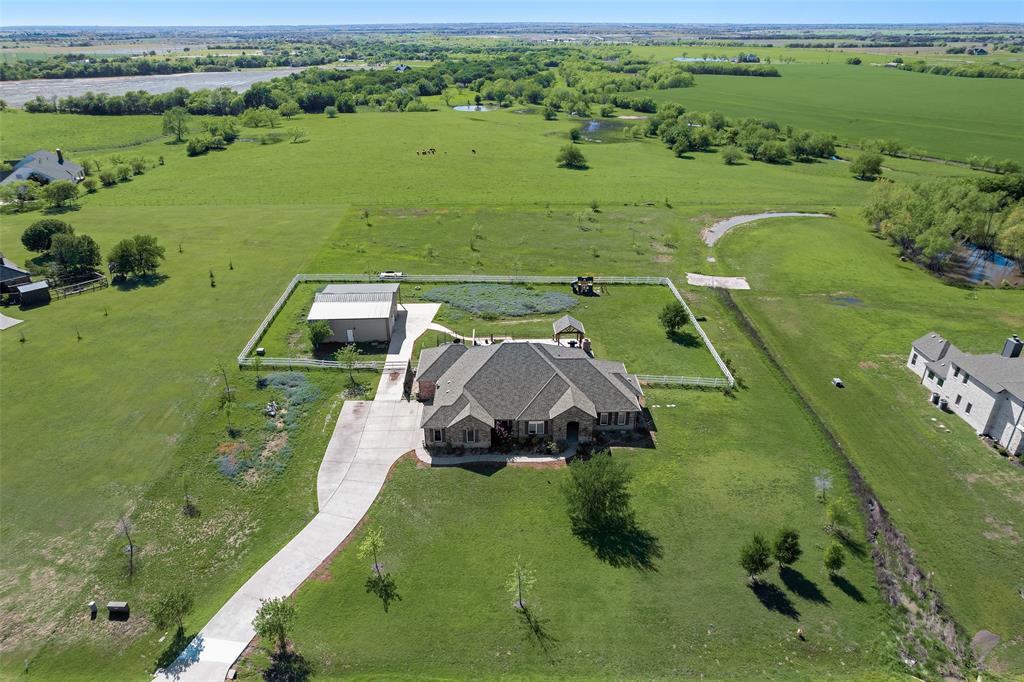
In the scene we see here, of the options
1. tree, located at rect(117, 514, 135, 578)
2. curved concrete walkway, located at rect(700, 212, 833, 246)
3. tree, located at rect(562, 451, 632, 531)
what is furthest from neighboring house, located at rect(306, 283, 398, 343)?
curved concrete walkway, located at rect(700, 212, 833, 246)

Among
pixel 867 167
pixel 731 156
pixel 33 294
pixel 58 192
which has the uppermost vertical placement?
pixel 867 167

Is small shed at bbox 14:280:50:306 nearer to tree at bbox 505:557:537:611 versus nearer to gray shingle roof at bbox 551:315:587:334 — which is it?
gray shingle roof at bbox 551:315:587:334

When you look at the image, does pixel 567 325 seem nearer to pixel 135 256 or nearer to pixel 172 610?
pixel 172 610

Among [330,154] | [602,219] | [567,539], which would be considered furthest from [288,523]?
[330,154]

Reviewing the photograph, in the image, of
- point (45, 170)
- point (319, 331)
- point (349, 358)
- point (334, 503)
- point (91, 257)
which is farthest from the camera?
point (45, 170)

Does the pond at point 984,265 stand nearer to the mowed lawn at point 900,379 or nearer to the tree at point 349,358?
the mowed lawn at point 900,379

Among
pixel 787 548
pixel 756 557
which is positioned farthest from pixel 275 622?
pixel 787 548
